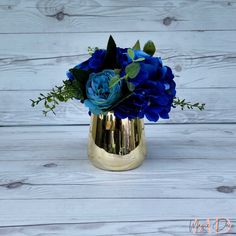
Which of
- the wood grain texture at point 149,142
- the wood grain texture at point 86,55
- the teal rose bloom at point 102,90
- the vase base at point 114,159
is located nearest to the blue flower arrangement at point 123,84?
the teal rose bloom at point 102,90


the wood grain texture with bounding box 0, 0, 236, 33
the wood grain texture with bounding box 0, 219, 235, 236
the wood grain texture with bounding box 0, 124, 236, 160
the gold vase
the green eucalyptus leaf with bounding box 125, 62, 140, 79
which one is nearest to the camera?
the wood grain texture with bounding box 0, 219, 235, 236

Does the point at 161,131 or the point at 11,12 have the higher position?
the point at 11,12

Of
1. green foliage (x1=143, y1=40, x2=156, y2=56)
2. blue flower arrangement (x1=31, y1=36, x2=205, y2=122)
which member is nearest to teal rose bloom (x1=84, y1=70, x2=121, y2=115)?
blue flower arrangement (x1=31, y1=36, x2=205, y2=122)

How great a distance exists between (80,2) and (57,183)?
0.68 m

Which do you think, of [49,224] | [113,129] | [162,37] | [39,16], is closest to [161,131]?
[162,37]

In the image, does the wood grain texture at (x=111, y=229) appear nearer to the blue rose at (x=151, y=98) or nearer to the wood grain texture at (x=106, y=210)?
the wood grain texture at (x=106, y=210)

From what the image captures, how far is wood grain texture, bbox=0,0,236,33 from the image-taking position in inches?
52.2

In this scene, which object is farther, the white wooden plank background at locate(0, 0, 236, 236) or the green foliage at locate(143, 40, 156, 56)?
the white wooden plank background at locate(0, 0, 236, 236)

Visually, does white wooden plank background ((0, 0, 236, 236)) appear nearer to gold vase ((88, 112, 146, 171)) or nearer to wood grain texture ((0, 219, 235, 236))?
gold vase ((88, 112, 146, 171))

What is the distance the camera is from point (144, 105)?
854 mm

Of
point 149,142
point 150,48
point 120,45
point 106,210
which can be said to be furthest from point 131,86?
point 120,45

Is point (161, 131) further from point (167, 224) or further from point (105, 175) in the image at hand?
point (167, 224)

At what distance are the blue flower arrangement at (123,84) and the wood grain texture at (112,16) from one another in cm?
47

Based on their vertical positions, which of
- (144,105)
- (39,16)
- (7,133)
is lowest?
(7,133)
